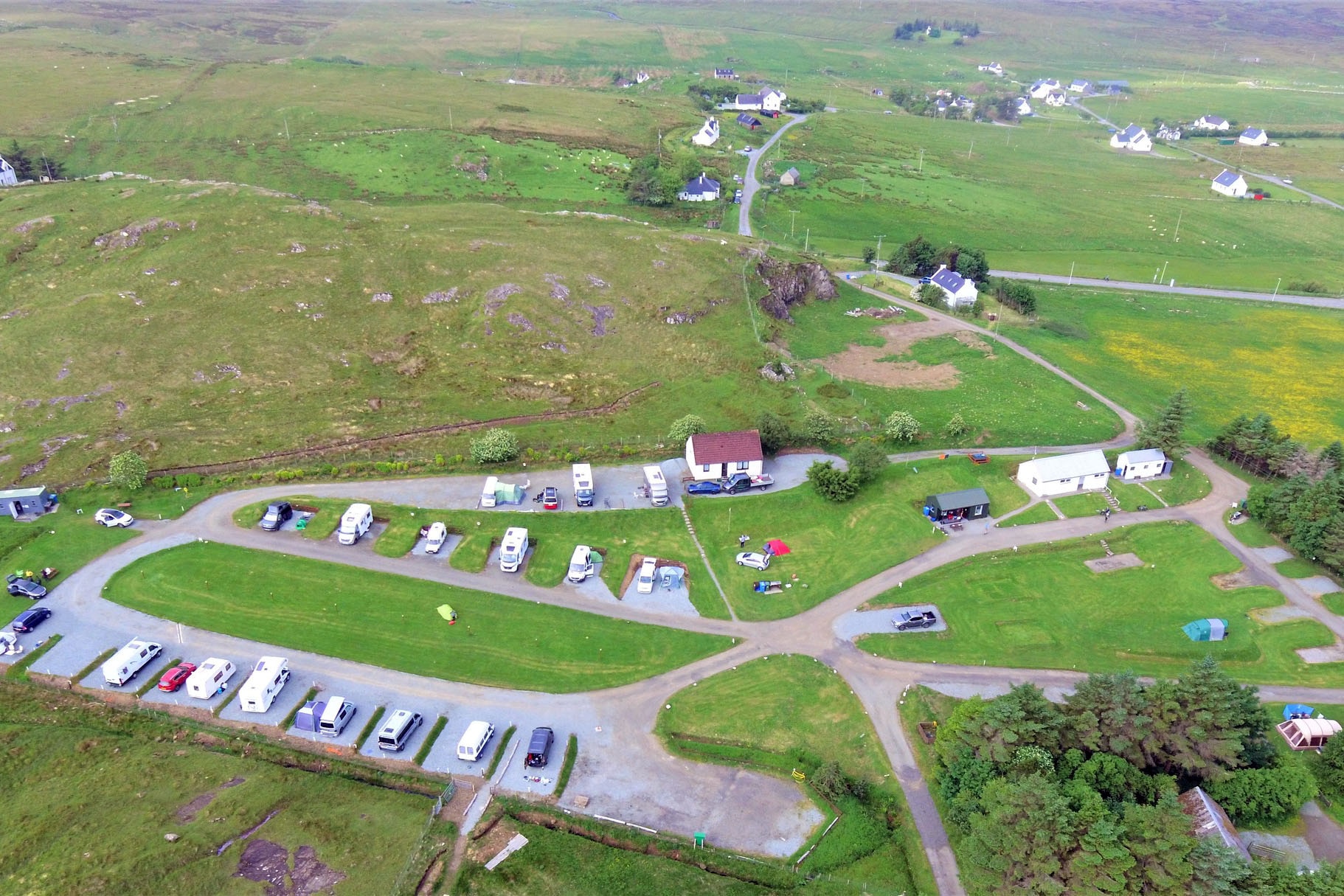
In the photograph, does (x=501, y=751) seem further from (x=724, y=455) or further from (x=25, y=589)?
(x=25, y=589)

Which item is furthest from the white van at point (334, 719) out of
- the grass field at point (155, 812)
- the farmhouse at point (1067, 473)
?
the farmhouse at point (1067, 473)

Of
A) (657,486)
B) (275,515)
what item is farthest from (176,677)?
(657,486)

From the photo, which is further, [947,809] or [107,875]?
[947,809]

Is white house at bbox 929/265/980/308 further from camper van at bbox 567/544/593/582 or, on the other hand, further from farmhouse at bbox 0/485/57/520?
farmhouse at bbox 0/485/57/520

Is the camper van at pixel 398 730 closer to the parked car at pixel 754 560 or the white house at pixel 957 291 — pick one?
the parked car at pixel 754 560

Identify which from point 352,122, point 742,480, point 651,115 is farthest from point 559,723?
point 651,115

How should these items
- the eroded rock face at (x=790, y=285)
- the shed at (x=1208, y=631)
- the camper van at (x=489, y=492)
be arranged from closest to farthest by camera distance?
the shed at (x=1208, y=631) → the camper van at (x=489, y=492) → the eroded rock face at (x=790, y=285)

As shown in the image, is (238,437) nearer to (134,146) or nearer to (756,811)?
(756,811)
